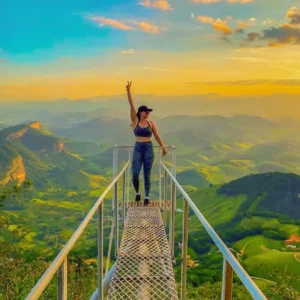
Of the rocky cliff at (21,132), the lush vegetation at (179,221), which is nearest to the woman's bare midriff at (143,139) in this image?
the lush vegetation at (179,221)

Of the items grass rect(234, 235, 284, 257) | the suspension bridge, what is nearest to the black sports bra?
the suspension bridge

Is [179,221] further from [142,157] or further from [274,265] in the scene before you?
[142,157]

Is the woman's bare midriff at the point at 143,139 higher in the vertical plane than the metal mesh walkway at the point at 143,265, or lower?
higher

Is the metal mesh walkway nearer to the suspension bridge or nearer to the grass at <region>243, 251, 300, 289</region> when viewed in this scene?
the suspension bridge

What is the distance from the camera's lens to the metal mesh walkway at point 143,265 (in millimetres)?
3387

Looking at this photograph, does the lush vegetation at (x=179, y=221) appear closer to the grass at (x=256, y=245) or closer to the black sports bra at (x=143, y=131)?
the grass at (x=256, y=245)

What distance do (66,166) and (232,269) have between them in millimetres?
172196

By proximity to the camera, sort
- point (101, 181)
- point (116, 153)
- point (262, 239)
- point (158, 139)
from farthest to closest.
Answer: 1. point (101, 181)
2. point (262, 239)
3. point (116, 153)
4. point (158, 139)

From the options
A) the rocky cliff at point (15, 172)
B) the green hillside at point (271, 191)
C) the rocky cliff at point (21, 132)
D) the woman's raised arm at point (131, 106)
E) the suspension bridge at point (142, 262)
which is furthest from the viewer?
the rocky cliff at point (21, 132)

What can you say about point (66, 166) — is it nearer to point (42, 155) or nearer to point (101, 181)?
point (42, 155)

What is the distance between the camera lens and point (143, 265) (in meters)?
3.94

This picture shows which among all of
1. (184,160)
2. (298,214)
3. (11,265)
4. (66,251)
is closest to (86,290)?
(11,265)

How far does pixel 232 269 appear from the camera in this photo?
1.45 metres

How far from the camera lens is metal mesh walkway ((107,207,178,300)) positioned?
339cm
